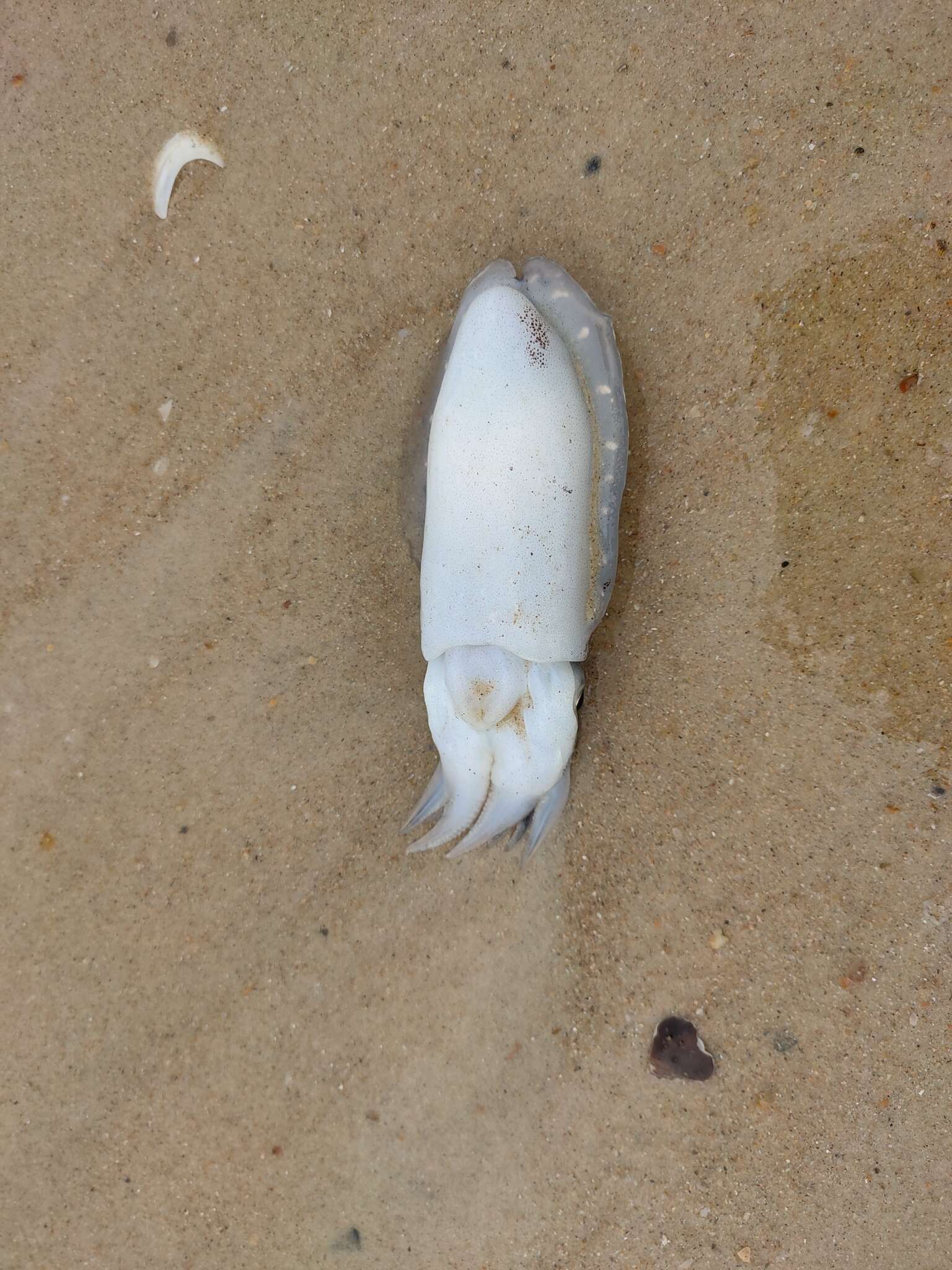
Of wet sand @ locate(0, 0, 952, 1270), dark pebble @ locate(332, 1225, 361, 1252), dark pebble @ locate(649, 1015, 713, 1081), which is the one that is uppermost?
wet sand @ locate(0, 0, 952, 1270)

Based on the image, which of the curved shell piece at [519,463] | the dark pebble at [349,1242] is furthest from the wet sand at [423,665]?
the curved shell piece at [519,463]

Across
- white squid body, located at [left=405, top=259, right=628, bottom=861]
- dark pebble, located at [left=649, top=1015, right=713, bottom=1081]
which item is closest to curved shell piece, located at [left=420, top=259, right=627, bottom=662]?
white squid body, located at [left=405, top=259, right=628, bottom=861]

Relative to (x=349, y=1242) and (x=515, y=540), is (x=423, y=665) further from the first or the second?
(x=349, y=1242)

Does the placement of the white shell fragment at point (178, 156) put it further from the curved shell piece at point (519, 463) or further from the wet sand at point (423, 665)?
the curved shell piece at point (519, 463)

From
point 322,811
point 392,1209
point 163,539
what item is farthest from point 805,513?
point 392,1209

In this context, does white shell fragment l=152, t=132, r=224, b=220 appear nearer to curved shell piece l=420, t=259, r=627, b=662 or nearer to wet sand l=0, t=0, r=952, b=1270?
wet sand l=0, t=0, r=952, b=1270

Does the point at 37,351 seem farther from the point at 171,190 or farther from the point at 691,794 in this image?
the point at 691,794

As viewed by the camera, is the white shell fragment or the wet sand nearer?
the wet sand
